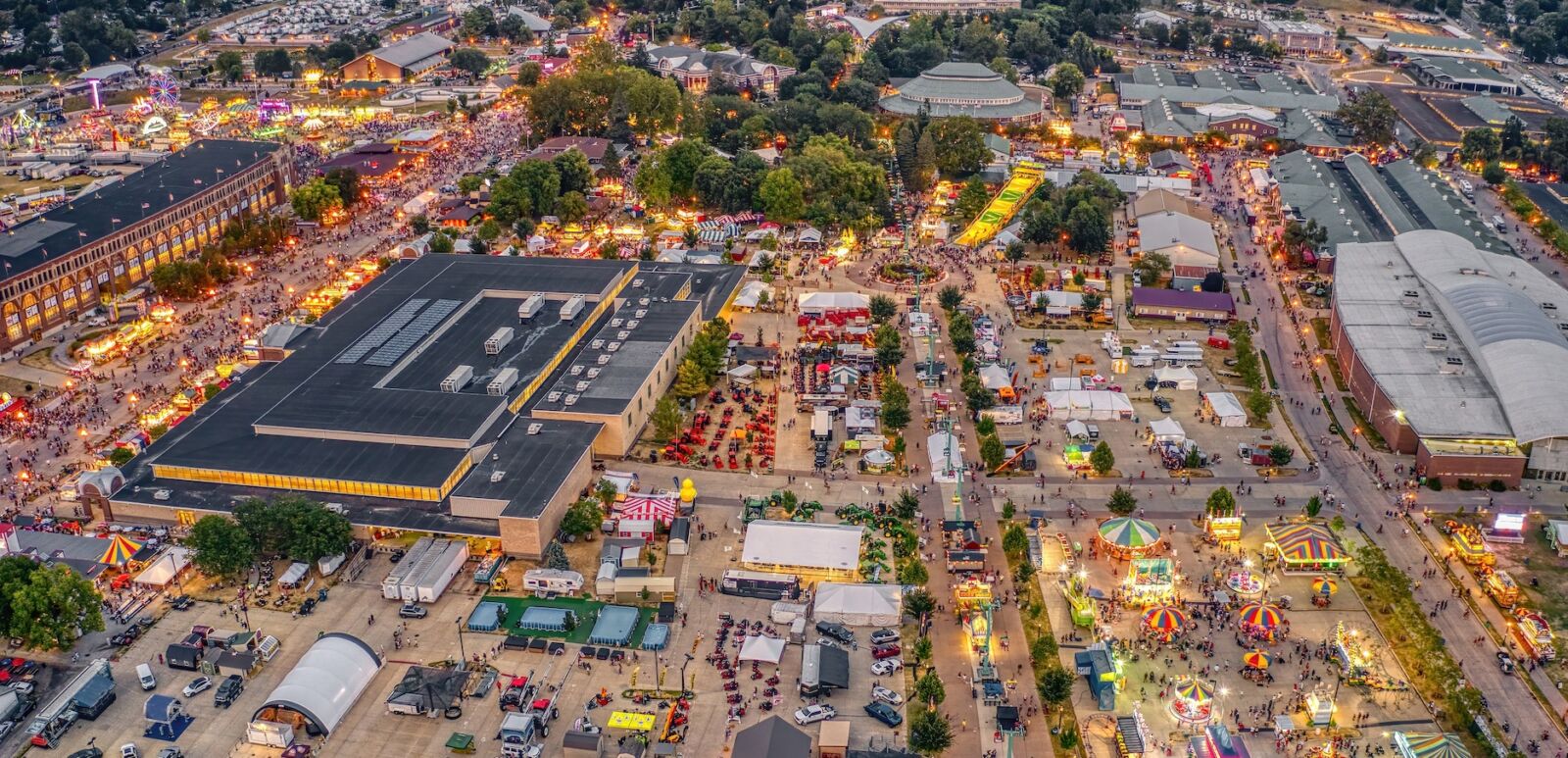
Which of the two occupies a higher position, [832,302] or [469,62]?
[832,302]

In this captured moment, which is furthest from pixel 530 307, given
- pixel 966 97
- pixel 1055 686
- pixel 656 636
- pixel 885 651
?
pixel 966 97

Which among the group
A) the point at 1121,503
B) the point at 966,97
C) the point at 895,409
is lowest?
the point at 966,97

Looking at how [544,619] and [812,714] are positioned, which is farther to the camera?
[544,619]

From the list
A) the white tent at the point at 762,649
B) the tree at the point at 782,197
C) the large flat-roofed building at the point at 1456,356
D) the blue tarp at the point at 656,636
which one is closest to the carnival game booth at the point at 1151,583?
the white tent at the point at 762,649

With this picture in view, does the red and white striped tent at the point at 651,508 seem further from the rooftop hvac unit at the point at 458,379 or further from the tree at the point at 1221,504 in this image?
the tree at the point at 1221,504

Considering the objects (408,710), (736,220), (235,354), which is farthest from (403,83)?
(408,710)

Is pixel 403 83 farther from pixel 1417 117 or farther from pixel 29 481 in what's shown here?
pixel 1417 117

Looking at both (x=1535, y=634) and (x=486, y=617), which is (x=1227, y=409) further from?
(x=486, y=617)

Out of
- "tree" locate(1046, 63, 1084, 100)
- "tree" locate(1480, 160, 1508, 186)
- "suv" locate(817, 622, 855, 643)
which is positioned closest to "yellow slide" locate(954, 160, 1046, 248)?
"tree" locate(1046, 63, 1084, 100)
